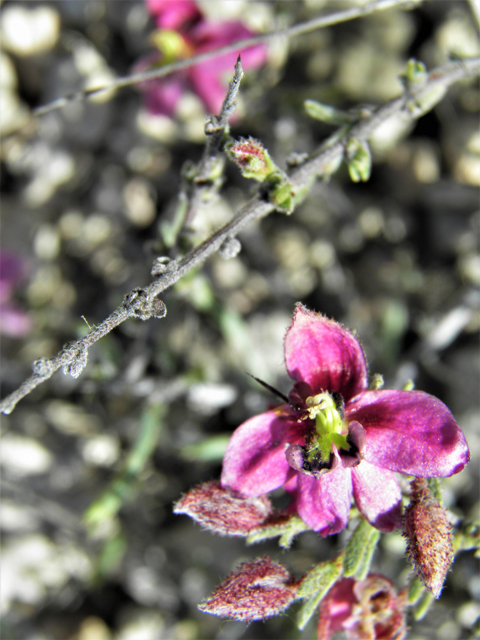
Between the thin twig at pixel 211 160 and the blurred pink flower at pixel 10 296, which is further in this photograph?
the blurred pink flower at pixel 10 296

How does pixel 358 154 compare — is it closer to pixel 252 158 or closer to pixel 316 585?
pixel 252 158

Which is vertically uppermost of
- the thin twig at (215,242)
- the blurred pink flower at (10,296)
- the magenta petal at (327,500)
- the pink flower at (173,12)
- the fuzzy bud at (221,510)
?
the pink flower at (173,12)

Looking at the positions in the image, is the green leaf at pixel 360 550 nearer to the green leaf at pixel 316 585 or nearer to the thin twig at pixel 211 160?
the green leaf at pixel 316 585

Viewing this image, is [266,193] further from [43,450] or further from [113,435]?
[43,450]

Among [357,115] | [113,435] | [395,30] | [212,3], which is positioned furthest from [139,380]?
[395,30]

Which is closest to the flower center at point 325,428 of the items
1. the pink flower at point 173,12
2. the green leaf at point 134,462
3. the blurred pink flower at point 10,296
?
the green leaf at point 134,462

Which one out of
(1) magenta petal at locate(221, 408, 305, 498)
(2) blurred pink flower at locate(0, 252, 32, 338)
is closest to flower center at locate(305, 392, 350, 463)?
(1) magenta petal at locate(221, 408, 305, 498)
